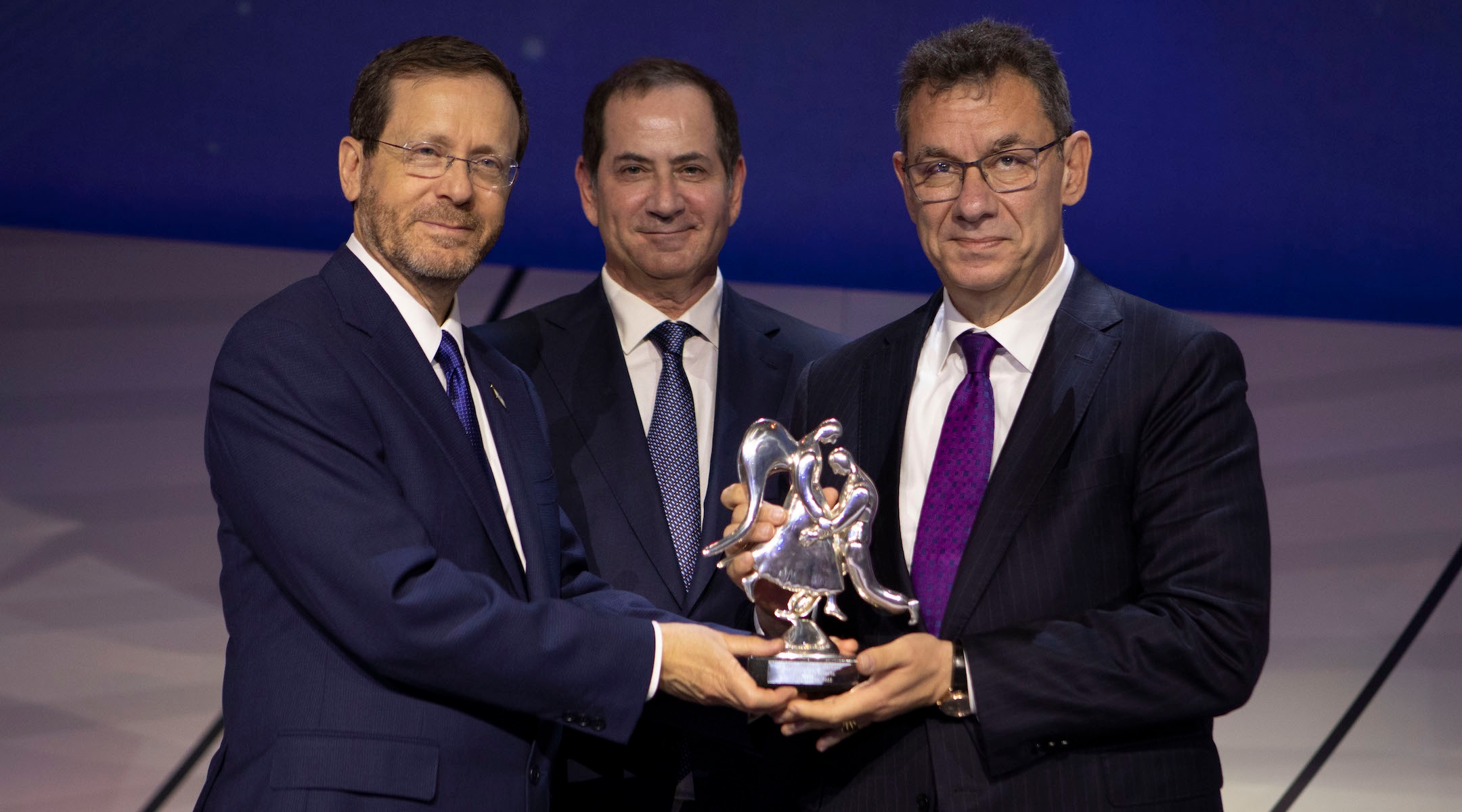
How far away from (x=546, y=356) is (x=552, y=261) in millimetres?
1231

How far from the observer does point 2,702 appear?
11.5 feet

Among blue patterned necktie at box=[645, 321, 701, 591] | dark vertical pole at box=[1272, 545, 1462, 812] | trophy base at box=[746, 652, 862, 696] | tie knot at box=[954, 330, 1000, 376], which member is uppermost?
tie knot at box=[954, 330, 1000, 376]

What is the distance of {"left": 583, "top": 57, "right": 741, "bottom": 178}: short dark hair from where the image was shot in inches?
118

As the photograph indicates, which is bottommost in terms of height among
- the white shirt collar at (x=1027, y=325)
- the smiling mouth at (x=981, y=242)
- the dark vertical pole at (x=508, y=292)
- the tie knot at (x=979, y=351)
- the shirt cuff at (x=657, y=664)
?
the shirt cuff at (x=657, y=664)

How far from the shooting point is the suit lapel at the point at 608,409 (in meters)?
2.65

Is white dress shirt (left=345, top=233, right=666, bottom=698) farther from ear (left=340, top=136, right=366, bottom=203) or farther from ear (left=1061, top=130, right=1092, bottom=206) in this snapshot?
ear (left=1061, top=130, right=1092, bottom=206)

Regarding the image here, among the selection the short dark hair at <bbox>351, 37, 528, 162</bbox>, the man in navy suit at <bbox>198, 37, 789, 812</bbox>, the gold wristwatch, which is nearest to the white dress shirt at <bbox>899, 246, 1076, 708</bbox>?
the gold wristwatch

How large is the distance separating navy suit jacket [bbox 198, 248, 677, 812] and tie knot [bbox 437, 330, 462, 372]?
104mm

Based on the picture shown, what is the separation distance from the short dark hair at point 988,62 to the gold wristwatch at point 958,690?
0.93 m

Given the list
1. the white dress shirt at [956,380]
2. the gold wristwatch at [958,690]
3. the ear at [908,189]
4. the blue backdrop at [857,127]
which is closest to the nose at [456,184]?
A: the ear at [908,189]

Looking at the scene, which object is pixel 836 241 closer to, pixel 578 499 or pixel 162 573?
pixel 578 499

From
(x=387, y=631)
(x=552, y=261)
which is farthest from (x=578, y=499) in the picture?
(x=552, y=261)

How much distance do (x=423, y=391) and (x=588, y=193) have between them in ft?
4.01

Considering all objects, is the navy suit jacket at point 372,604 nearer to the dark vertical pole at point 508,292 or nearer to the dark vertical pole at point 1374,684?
the dark vertical pole at point 508,292
